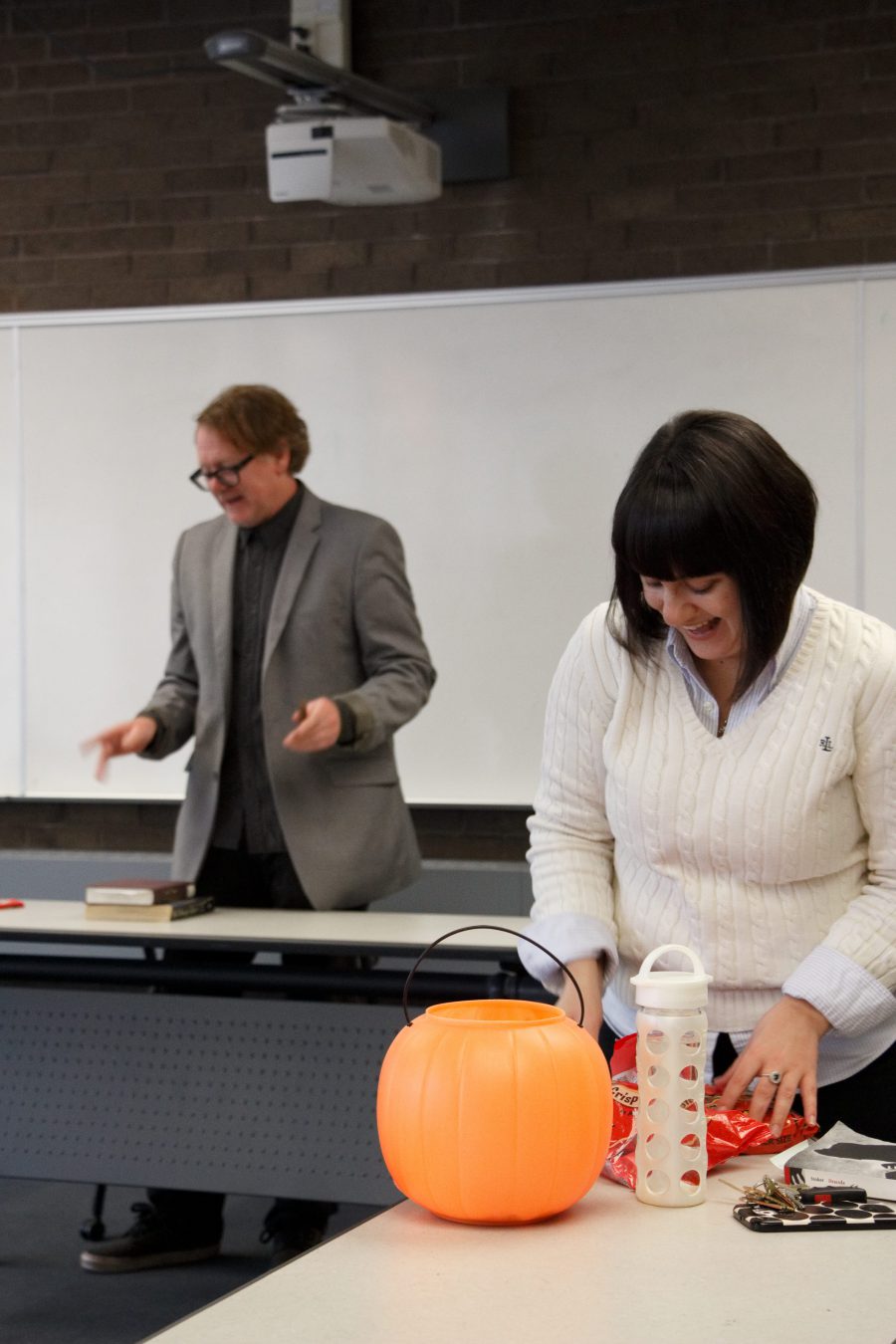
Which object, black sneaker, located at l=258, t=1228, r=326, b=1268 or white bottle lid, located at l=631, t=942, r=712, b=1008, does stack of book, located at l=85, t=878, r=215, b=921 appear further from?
white bottle lid, located at l=631, t=942, r=712, b=1008

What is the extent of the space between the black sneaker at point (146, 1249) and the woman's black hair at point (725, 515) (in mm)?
2361

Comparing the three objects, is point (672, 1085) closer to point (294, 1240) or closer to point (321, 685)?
point (321, 685)

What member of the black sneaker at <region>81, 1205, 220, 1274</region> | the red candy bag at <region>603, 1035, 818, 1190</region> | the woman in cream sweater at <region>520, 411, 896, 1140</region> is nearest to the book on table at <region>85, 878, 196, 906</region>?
the black sneaker at <region>81, 1205, 220, 1274</region>

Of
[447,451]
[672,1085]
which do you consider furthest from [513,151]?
[672,1085]

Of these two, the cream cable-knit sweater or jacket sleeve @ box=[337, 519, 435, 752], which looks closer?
the cream cable-knit sweater

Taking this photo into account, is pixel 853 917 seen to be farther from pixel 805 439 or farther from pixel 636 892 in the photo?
pixel 805 439

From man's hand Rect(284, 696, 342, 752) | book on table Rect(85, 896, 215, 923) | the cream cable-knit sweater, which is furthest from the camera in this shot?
book on table Rect(85, 896, 215, 923)

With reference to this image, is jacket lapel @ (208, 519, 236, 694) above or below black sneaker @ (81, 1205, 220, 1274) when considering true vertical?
above

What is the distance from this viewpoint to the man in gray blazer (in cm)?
331

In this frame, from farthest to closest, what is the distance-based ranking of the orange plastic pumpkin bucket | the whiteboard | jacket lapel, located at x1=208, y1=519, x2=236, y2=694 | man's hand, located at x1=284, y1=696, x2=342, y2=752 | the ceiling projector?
1. the whiteboard
2. the ceiling projector
3. jacket lapel, located at x1=208, y1=519, x2=236, y2=694
4. man's hand, located at x1=284, y1=696, x2=342, y2=752
5. the orange plastic pumpkin bucket

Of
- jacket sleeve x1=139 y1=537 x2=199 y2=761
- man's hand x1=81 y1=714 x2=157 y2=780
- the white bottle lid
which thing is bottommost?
the white bottle lid

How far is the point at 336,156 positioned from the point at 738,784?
117 inches

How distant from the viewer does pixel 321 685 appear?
336 cm

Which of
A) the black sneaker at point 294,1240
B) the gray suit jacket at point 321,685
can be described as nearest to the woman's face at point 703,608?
the gray suit jacket at point 321,685
